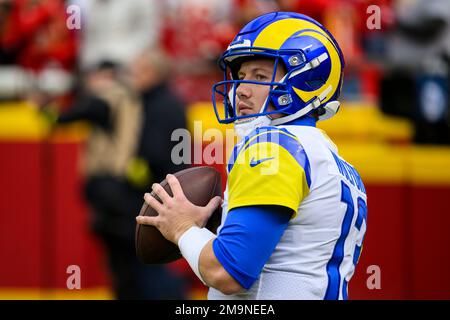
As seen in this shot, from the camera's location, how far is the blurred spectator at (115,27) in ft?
26.9

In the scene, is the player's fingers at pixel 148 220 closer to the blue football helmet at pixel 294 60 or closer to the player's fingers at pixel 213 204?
the player's fingers at pixel 213 204

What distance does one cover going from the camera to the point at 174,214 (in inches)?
127

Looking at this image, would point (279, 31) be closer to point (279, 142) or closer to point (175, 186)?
point (279, 142)

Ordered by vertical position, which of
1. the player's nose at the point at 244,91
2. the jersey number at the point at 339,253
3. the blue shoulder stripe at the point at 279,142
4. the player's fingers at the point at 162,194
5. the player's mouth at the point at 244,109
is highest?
the player's nose at the point at 244,91

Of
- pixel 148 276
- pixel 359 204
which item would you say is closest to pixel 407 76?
pixel 148 276

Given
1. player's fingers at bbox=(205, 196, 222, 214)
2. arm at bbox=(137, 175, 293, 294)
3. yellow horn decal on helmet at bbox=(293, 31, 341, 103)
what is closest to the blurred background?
yellow horn decal on helmet at bbox=(293, 31, 341, 103)

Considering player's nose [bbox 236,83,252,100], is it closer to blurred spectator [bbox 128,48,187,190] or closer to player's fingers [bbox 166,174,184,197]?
player's fingers [bbox 166,174,184,197]

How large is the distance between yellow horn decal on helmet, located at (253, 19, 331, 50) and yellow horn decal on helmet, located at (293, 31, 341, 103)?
28 millimetres

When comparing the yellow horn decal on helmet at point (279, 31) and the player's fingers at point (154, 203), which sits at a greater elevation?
the yellow horn decal on helmet at point (279, 31)

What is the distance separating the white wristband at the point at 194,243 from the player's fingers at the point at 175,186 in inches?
5.8

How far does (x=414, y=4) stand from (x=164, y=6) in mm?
2177

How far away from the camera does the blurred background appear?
6996 millimetres

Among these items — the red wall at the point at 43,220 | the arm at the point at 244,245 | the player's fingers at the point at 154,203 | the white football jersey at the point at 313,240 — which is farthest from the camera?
the red wall at the point at 43,220

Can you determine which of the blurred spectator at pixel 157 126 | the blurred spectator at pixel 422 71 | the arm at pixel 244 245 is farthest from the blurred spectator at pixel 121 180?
the arm at pixel 244 245
